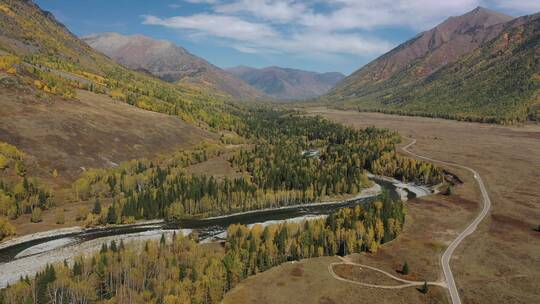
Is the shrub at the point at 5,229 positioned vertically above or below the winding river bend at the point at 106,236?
above

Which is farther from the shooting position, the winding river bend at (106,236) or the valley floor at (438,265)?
the winding river bend at (106,236)

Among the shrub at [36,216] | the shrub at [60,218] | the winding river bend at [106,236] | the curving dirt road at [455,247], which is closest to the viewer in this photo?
the curving dirt road at [455,247]

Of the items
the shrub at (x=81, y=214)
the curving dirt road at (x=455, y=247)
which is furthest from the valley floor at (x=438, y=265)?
the shrub at (x=81, y=214)

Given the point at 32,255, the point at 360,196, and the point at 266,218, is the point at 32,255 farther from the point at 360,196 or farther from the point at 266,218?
the point at 360,196

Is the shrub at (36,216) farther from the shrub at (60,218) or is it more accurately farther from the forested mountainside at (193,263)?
the forested mountainside at (193,263)

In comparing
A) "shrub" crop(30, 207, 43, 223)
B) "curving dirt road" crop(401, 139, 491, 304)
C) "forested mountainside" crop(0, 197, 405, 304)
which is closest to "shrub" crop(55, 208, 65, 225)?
"shrub" crop(30, 207, 43, 223)

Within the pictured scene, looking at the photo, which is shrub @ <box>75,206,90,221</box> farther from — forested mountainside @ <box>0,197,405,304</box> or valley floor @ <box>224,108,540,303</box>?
valley floor @ <box>224,108,540,303</box>

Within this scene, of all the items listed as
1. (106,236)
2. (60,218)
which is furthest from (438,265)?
(60,218)

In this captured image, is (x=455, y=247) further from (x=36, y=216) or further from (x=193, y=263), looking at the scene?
(x=36, y=216)

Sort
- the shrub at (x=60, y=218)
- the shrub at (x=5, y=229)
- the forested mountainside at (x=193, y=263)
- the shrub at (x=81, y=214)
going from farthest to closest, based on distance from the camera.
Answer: the shrub at (x=81, y=214) → the shrub at (x=60, y=218) → the shrub at (x=5, y=229) → the forested mountainside at (x=193, y=263)
